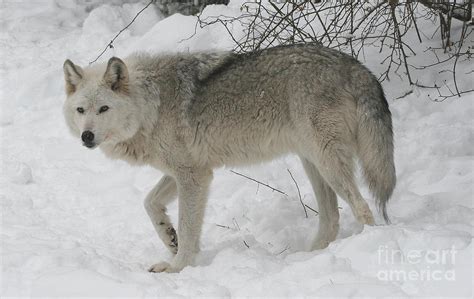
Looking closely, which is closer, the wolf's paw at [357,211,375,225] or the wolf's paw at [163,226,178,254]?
the wolf's paw at [357,211,375,225]

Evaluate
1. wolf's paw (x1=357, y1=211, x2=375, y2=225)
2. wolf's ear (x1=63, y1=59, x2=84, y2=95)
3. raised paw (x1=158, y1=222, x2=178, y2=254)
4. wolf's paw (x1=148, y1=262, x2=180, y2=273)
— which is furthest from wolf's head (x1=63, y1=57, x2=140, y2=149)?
wolf's paw (x1=357, y1=211, x2=375, y2=225)

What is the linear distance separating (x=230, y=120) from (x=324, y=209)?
1.13 metres

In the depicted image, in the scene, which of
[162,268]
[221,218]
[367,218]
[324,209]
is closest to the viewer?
[367,218]

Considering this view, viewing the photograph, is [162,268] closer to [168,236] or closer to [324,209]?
[168,236]

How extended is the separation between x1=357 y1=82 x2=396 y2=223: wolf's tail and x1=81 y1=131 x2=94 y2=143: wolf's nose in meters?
2.09

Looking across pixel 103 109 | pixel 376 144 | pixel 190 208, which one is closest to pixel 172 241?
pixel 190 208

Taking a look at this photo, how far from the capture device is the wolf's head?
500 cm

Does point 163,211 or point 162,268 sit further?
point 163,211

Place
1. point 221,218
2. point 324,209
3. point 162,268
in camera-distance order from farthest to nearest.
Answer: point 221,218 < point 324,209 < point 162,268

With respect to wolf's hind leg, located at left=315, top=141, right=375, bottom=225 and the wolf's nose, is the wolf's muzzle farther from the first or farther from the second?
wolf's hind leg, located at left=315, top=141, right=375, bottom=225

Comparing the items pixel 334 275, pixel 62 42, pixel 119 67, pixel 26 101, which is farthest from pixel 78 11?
pixel 334 275

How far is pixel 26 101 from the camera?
30.5ft

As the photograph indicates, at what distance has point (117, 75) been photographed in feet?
16.9

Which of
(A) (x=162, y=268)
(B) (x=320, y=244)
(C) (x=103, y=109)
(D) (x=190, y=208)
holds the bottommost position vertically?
(A) (x=162, y=268)
